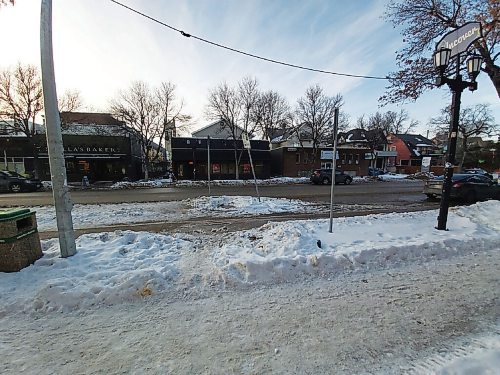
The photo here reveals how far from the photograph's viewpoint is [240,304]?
3.17m

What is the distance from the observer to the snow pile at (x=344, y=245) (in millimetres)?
4023

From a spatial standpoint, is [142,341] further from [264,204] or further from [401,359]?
[264,204]

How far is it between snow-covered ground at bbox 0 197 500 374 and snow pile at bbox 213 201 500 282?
0.02 meters

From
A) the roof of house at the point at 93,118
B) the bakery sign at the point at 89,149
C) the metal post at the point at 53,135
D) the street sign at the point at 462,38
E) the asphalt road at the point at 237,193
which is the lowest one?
the asphalt road at the point at 237,193

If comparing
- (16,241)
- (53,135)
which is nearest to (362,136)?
(53,135)

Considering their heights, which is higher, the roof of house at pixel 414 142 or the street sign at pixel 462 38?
the roof of house at pixel 414 142

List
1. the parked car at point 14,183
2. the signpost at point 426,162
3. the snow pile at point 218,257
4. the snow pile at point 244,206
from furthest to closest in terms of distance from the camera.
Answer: the signpost at point 426,162, the parked car at point 14,183, the snow pile at point 244,206, the snow pile at point 218,257

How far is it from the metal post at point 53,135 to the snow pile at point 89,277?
0.45 metres

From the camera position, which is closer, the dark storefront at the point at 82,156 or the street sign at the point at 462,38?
the street sign at the point at 462,38

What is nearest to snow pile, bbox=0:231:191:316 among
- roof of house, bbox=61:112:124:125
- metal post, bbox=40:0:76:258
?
metal post, bbox=40:0:76:258

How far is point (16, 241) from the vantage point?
369cm

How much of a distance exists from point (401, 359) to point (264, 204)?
8897 mm

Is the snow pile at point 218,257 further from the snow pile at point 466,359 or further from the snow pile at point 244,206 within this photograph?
the snow pile at point 244,206

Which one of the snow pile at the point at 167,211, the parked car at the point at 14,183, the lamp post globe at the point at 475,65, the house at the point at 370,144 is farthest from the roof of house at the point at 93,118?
the house at the point at 370,144
